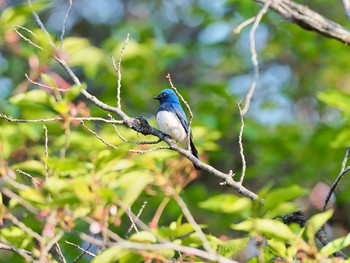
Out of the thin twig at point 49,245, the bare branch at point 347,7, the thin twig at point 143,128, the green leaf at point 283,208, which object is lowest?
the thin twig at point 49,245

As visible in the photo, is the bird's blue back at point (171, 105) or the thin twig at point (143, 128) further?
the bird's blue back at point (171, 105)

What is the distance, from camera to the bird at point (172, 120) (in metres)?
6.78

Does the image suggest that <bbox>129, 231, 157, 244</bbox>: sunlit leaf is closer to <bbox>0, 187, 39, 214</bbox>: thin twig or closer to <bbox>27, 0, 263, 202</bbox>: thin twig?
<bbox>0, 187, 39, 214</bbox>: thin twig

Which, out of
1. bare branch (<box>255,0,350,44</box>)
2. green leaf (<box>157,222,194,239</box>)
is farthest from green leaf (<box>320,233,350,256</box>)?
bare branch (<box>255,0,350,44</box>)

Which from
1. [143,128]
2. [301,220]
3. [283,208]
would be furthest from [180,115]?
[283,208]

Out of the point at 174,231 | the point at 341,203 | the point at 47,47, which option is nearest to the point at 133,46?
the point at 341,203

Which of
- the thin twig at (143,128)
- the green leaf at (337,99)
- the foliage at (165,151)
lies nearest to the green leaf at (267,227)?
the foliage at (165,151)

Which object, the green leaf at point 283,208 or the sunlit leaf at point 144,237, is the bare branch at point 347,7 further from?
the sunlit leaf at point 144,237

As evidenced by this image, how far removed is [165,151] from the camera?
586 centimetres

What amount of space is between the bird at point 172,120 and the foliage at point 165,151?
0.26 m

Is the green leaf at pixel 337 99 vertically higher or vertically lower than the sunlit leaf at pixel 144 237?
higher

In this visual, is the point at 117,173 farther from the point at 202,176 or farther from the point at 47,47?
the point at 202,176

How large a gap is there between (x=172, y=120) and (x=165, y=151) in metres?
1.06

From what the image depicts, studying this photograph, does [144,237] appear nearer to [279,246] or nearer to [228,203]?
[228,203]
